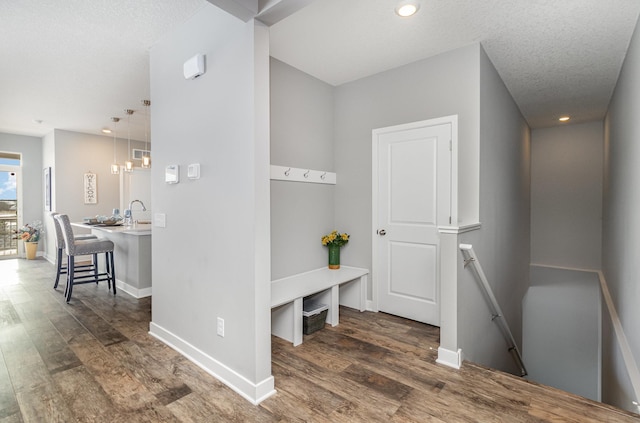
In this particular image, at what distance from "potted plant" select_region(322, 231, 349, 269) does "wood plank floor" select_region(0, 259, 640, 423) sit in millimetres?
827

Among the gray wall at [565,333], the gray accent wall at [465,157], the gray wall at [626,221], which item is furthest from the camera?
the gray wall at [565,333]

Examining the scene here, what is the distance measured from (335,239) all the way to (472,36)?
7.90 feet

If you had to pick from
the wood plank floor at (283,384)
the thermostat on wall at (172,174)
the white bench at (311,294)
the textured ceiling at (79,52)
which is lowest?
the wood plank floor at (283,384)

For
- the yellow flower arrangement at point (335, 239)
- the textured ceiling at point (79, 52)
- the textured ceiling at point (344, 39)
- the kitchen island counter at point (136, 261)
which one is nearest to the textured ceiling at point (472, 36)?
the textured ceiling at point (344, 39)

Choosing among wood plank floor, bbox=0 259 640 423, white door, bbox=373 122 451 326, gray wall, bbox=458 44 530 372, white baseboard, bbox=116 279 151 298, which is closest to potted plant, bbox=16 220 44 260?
white baseboard, bbox=116 279 151 298

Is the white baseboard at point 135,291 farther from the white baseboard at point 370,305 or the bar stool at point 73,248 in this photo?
the white baseboard at point 370,305

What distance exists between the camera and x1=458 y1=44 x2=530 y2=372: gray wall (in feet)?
9.73

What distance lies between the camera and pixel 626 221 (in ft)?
10.5

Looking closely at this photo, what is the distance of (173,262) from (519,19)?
346 centimetres

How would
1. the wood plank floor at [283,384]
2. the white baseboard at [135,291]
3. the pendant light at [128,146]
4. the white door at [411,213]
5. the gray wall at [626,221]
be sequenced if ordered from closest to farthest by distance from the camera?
1. the wood plank floor at [283,384]
2. the gray wall at [626,221]
3. the white door at [411,213]
4. the white baseboard at [135,291]
5. the pendant light at [128,146]

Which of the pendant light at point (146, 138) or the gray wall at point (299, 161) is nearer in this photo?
the gray wall at point (299, 161)

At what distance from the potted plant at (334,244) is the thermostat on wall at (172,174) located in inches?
71.2

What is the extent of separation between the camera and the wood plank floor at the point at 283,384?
1939 mm

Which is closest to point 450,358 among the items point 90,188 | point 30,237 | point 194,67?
point 194,67
